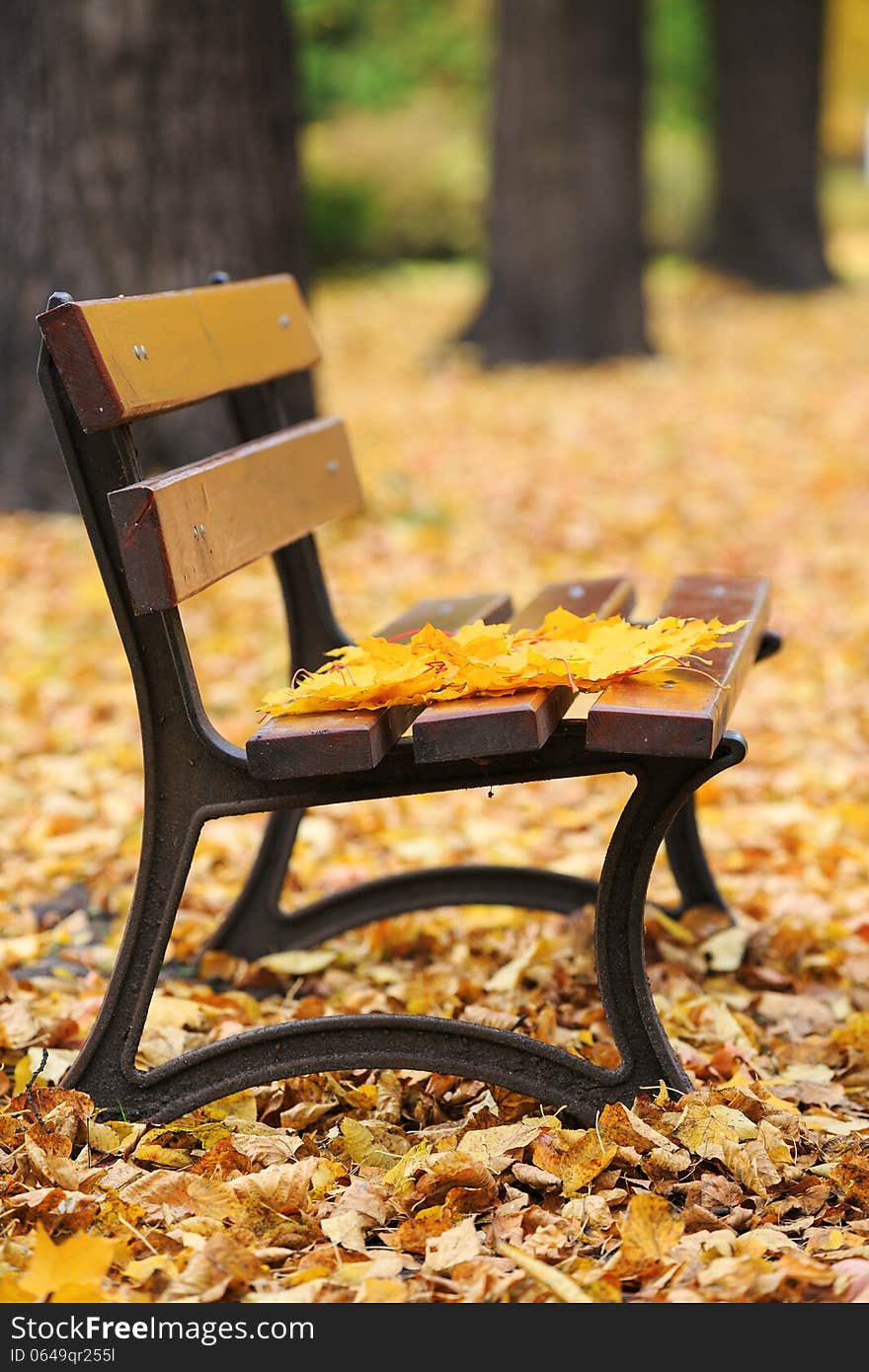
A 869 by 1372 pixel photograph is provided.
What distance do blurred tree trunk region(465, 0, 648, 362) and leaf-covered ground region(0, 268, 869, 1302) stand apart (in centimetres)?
410

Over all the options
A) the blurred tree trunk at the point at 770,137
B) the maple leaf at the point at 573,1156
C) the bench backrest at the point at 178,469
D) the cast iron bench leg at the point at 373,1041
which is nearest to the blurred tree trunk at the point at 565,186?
the blurred tree trunk at the point at 770,137

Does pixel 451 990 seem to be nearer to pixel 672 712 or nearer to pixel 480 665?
pixel 480 665

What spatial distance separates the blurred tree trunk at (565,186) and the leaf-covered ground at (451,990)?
4.10 m

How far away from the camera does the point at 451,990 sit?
288 centimetres

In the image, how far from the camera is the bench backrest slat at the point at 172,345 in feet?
6.98

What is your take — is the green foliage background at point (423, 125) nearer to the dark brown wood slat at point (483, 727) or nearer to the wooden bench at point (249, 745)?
the wooden bench at point (249, 745)

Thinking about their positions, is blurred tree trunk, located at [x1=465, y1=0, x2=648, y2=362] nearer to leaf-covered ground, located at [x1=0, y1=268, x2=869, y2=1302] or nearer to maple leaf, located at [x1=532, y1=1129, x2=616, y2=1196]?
leaf-covered ground, located at [x1=0, y1=268, x2=869, y2=1302]

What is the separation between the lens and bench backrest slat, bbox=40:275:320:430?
83.7 inches

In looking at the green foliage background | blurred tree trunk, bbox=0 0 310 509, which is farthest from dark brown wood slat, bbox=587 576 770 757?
the green foliage background

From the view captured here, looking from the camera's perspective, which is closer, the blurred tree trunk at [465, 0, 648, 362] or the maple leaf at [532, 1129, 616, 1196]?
the maple leaf at [532, 1129, 616, 1196]

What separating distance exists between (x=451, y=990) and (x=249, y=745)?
0.87 m

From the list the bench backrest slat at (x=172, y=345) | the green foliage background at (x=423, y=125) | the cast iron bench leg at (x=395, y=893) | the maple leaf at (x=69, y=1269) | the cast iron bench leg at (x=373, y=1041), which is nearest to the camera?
the maple leaf at (x=69, y=1269)

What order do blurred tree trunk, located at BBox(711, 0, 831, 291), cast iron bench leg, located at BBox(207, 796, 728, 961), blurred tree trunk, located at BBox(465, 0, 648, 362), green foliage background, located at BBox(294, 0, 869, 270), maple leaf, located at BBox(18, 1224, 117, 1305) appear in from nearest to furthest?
maple leaf, located at BBox(18, 1224, 117, 1305) < cast iron bench leg, located at BBox(207, 796, 728, 961) < blurred tree trunk, located at BBox(465, 0, 648, 362) < blurred tree trunk, located at BBox(711, 0, 831, 291) < green foliage background, located at BBox(294, 0, 869, 270)

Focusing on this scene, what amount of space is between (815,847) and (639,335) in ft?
25.0
